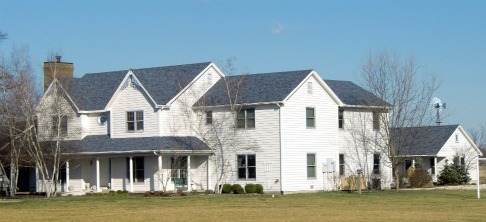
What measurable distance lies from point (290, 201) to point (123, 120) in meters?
16.9

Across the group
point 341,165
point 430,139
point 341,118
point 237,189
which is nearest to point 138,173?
point 237,189

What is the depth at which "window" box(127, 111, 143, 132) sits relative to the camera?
59525mm

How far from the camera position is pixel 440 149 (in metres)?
75.4

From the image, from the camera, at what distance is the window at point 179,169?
5853cm

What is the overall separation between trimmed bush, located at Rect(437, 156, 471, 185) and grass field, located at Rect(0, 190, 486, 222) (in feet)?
57.7

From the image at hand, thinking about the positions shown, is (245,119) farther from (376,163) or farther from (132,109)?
(376,163)

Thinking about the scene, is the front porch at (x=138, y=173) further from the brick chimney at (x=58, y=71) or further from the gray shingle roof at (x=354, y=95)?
the gray shingle roof at (x=354, y=95)

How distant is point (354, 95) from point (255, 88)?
8562mm

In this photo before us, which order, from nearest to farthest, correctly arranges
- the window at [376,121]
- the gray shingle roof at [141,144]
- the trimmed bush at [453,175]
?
the gray shingle roof at [141,144] → the window at [376,121] → the trimmed bush at [453,175]

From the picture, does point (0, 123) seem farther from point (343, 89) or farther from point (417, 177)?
point (417, 177)

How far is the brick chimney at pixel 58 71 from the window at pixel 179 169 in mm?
9021

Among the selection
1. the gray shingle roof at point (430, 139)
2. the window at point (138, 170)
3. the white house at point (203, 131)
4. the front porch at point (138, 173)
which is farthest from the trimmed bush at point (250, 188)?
the gray shingle roof at point (430, 139)

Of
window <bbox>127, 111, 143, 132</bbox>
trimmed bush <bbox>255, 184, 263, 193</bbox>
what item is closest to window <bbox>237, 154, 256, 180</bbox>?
trimmed bush <bbox>255, 184, 263, 193</bbox>

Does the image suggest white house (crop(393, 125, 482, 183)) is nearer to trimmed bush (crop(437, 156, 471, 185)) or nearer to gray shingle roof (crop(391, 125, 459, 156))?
gray shingle roof (crop(391, 125, 459, 156))
